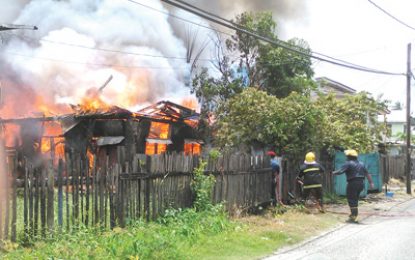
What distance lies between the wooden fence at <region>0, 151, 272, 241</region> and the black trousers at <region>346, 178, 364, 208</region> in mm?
2941

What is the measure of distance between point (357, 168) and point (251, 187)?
104 inches

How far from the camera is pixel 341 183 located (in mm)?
15516

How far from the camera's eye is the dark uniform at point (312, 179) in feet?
37.3

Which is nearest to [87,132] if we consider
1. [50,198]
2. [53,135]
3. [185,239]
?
[53,135]

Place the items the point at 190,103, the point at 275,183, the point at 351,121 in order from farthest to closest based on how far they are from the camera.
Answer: the point at 190,103
the point at 351,121
the point at 275,183

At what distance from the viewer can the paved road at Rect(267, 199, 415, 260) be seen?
23.1ft

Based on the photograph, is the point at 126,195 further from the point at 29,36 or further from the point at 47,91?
the point at 29,36

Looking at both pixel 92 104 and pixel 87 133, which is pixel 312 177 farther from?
pixel 92 104

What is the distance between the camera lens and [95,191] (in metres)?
6.83

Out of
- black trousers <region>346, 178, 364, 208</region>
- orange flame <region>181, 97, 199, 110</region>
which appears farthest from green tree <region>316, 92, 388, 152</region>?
orange flame <region>181, 97, 199, 110</region>

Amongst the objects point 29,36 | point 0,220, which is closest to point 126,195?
point 0,220

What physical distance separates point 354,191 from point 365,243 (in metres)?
2.93

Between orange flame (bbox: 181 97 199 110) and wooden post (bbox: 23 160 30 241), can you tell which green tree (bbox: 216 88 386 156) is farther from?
orange flame (bbox: 181 97 199 110)

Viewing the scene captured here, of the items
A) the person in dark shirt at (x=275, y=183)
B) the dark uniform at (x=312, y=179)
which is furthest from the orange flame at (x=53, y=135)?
the dark uniform at (x=312, y=179)
